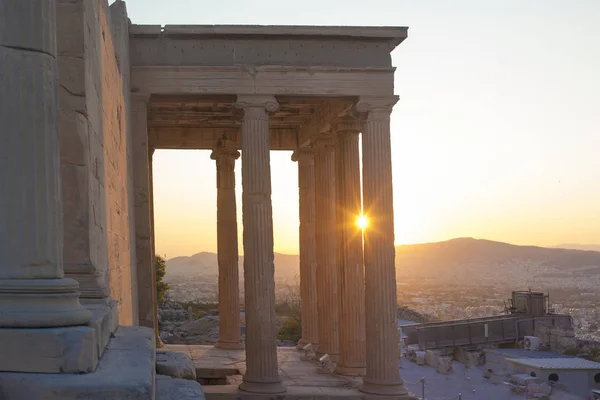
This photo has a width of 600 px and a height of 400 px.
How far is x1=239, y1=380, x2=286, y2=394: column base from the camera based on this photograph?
22.4 m

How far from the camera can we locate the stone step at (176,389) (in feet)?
27.6

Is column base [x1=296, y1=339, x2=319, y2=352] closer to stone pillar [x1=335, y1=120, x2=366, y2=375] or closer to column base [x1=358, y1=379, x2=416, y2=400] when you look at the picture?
stone pillar [x1=335, y1=120, x2=366, y2=375]

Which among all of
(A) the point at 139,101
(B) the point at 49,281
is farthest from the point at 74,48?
(A) the point at 139,101

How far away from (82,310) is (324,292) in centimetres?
2186

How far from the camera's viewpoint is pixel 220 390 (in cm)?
2278

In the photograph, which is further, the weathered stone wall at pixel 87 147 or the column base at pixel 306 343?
the column base at pixel 306 343

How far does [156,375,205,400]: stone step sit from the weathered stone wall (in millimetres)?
1504

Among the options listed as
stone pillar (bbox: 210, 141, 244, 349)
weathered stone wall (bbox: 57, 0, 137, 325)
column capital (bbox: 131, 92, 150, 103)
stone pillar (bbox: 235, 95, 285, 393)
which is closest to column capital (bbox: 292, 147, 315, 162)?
stone pillar (bbox: 210, 141, 244, 349)

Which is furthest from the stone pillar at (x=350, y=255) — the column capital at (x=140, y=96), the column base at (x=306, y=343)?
the column capital at (x=140, y=96)

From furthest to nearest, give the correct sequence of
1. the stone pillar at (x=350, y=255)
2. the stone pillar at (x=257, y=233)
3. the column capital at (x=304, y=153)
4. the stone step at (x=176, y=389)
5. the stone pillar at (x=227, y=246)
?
the stone pillar at (x=227, y=246) < the column capital at (x=304, y=153) < the stone pillar at (x=350, y=255) < the stone pillar at (x=257, y=233) < the stone step at (x=176, y=389)

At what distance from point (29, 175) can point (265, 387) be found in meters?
16.3

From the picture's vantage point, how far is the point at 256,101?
75.6ft

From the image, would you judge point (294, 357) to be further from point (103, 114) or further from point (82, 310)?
point (82, 310)

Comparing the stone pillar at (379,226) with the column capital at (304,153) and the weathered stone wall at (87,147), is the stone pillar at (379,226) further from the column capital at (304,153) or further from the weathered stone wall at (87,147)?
the weathered stone wall at (87,147)
